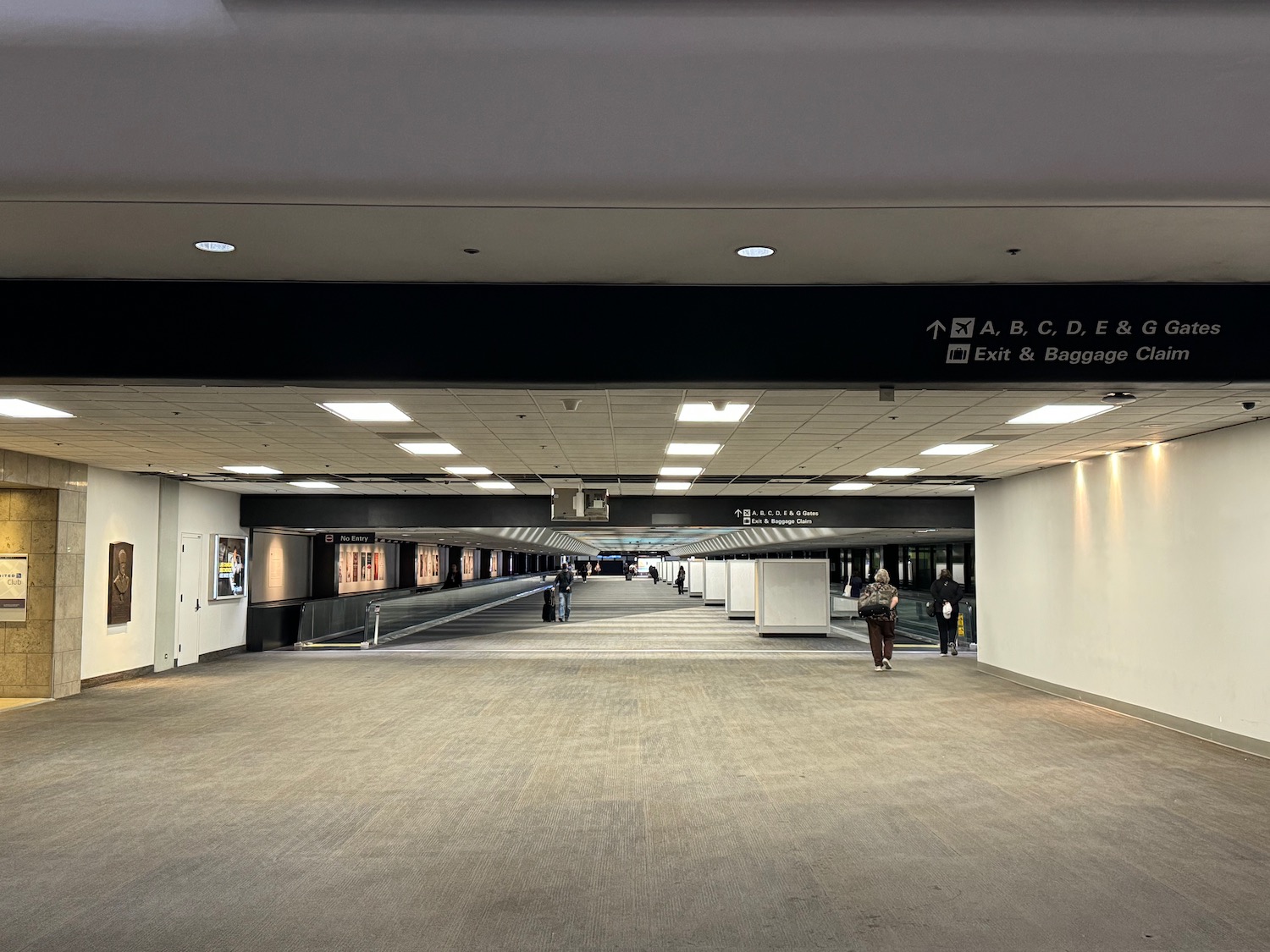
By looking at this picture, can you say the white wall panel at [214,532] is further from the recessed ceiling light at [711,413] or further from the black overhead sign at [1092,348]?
the black overhead sign at [1092,348]

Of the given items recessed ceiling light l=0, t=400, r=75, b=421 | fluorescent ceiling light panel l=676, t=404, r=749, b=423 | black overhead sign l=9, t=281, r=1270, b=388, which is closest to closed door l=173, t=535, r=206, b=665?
recessed ceiling light l=0, t=400, r=75, b=421

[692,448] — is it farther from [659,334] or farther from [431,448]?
[659,334]

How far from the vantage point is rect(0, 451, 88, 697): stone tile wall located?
14430mm

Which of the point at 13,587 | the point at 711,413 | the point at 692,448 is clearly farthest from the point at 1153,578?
the point at 13,587

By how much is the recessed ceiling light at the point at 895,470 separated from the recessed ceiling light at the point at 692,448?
11.8 ft

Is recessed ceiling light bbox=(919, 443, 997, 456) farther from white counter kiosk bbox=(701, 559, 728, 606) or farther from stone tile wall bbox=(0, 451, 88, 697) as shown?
white counter kiosk bbox=(701, 559, 728, 606)

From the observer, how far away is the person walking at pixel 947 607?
2206 centimetres

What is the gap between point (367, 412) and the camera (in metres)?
10.1

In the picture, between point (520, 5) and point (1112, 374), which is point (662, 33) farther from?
point (1112, 374)

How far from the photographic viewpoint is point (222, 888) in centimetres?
586

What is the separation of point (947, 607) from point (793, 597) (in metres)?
5.60

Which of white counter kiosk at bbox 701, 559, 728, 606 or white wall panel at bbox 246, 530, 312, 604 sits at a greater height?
white wall panel at bbox 246, 530, 312, 604

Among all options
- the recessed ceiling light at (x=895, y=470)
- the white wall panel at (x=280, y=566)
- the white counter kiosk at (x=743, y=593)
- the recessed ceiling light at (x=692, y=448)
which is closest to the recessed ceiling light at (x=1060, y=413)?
the recessed ceiling light at (x=692, y=448)

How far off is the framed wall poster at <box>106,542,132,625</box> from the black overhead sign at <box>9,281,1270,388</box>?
12404 millimetres
